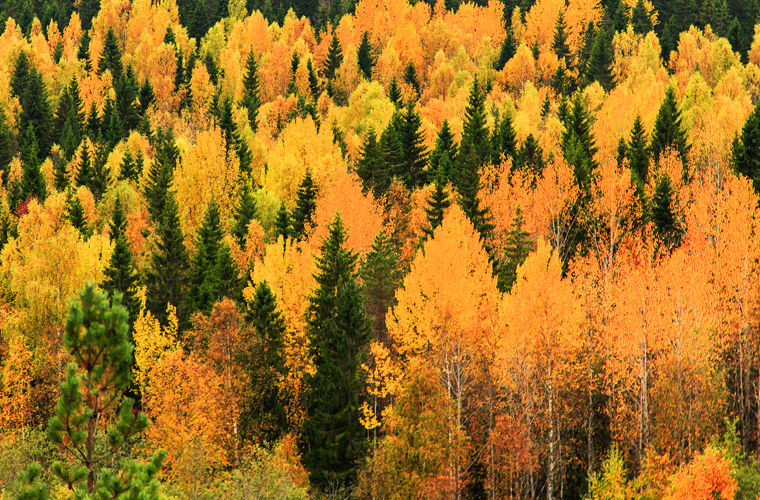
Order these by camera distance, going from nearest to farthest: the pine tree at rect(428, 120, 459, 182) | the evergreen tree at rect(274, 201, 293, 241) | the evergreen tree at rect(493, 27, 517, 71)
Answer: the evergreen tree at rect(274, 201, 293, 241), the pine tree at rect(428, 120, 459, 182), the evergreen tree at rect(493, 27, 517, 71)

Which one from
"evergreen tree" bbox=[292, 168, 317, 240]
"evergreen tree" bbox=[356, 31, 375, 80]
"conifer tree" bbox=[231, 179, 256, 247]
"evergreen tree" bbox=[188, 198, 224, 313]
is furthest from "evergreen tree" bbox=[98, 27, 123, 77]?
"evergreen tree" bbox=[188, 198, 224, 313]

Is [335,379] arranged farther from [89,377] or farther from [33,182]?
[33,182]

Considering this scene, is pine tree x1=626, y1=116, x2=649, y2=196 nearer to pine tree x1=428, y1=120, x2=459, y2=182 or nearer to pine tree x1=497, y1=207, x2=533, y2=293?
pine tree x1=497, y1=207, x2=533, y2=293

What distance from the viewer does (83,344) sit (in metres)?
20.6

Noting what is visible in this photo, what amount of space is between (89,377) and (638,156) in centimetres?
6353

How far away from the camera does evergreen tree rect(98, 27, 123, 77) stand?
445 ft

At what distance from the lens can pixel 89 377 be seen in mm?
20859

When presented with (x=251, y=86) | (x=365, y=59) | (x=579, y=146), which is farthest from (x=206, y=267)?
(x=365, y=59)

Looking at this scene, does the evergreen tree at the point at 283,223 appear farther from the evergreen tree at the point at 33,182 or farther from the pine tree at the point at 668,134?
the pine tree at the point at 668,134

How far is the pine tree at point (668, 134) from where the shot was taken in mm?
77812

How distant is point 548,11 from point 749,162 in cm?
8854

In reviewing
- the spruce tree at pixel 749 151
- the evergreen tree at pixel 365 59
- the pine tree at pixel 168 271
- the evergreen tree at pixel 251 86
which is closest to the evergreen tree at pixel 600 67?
the evergreen tree at pixel 365 59

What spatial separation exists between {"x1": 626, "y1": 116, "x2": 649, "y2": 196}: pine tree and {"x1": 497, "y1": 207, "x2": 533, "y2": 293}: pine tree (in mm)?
13582

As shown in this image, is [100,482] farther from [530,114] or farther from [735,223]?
[530,114]
